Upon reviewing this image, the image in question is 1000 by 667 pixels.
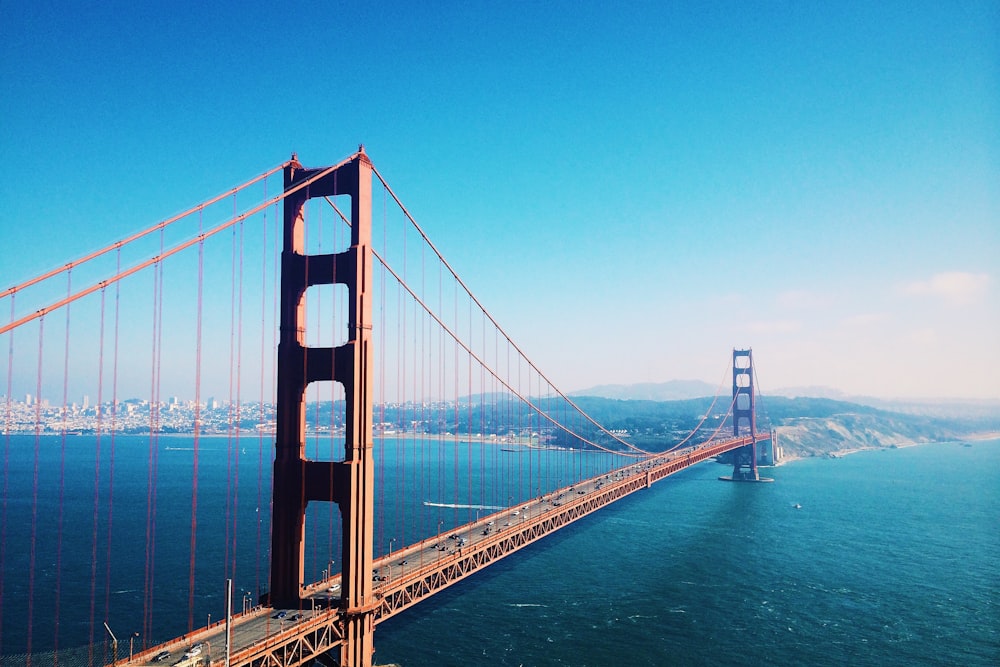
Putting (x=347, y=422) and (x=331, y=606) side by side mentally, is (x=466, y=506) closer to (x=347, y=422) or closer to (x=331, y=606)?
(x=331, y=606)

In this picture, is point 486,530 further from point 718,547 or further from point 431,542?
point 718,547

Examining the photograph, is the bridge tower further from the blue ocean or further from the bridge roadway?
the blue ocean

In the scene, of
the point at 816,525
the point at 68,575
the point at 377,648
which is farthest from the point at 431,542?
the point at 816,525

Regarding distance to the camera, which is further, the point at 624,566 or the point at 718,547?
the point at 718,547

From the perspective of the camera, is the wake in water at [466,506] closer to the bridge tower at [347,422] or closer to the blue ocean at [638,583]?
the blue ocean at [638,583]

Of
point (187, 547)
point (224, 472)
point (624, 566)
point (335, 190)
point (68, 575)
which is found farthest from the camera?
point (224, 472)

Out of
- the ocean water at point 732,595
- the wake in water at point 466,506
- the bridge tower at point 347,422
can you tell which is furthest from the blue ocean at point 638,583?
the wake in water at point 466,506
